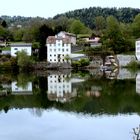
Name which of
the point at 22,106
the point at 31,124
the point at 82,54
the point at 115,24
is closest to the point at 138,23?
the point at 115,24

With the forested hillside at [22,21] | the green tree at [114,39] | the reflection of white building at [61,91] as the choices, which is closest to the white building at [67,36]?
the green tree at [114,39]

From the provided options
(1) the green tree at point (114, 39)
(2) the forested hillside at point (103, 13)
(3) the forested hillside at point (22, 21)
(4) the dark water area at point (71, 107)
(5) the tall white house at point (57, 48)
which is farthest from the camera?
(2) the forested hillside at point (103, 13)

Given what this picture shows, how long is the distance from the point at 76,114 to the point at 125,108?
7.22ft

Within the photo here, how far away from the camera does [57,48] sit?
48.0m

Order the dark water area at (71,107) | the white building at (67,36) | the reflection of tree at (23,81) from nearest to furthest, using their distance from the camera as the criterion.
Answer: the dark water area at (71,107), the reflection of tree at (23,81), the white building at (67,36)

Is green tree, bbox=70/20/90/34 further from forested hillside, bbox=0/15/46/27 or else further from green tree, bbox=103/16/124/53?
green tree, bbox=103/16/124/53

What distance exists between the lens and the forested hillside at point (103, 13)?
90875 millimetres

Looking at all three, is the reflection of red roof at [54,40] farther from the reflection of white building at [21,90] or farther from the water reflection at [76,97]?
the reflection of white building at [21,90]

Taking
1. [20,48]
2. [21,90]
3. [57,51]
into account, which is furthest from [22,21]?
[21,90]

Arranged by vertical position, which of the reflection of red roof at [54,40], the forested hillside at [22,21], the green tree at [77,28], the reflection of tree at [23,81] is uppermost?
the forested hillside at [22,21]

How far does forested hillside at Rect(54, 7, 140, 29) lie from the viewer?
90875 mm

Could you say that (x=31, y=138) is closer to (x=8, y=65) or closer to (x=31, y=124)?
(x=31, y=124)

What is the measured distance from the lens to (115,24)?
49469 millimetres

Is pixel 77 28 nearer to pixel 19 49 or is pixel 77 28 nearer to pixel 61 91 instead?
pixel 19 49
